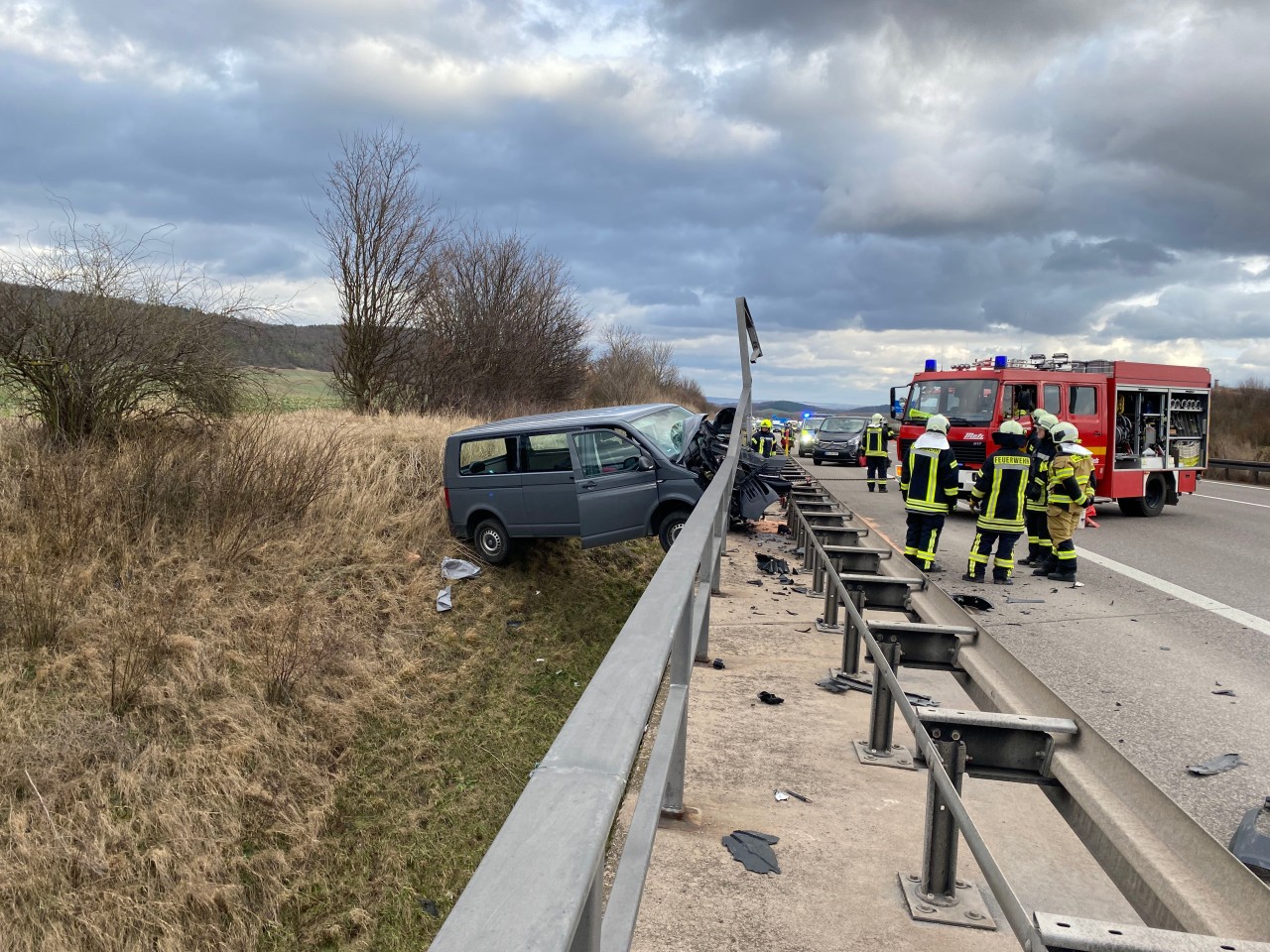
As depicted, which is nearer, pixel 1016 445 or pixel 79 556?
pixel 79 556

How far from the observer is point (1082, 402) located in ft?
49.5

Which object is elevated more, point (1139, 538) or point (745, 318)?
point (745, 318)

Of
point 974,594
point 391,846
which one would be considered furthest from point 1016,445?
point 391,846

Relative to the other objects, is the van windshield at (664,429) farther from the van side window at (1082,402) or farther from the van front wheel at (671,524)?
the van side window at (1082,402)

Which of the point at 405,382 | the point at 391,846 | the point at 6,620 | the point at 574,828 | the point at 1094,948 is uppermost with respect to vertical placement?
the point at 405,382

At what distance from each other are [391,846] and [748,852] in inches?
166

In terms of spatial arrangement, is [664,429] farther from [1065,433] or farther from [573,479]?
[1065,433]

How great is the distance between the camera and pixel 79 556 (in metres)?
8.38

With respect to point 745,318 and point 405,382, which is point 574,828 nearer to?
point 745,318

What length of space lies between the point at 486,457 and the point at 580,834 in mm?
10561

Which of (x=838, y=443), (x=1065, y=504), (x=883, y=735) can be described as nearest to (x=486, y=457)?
(x=1065, y=504)

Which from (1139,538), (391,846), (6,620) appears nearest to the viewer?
(391,846)

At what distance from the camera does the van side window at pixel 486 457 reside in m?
11.1

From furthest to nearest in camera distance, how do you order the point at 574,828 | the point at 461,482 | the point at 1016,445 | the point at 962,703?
the point at 461,482 < the point at 1016,445 < the point at 962,703 < the point at 574,828
